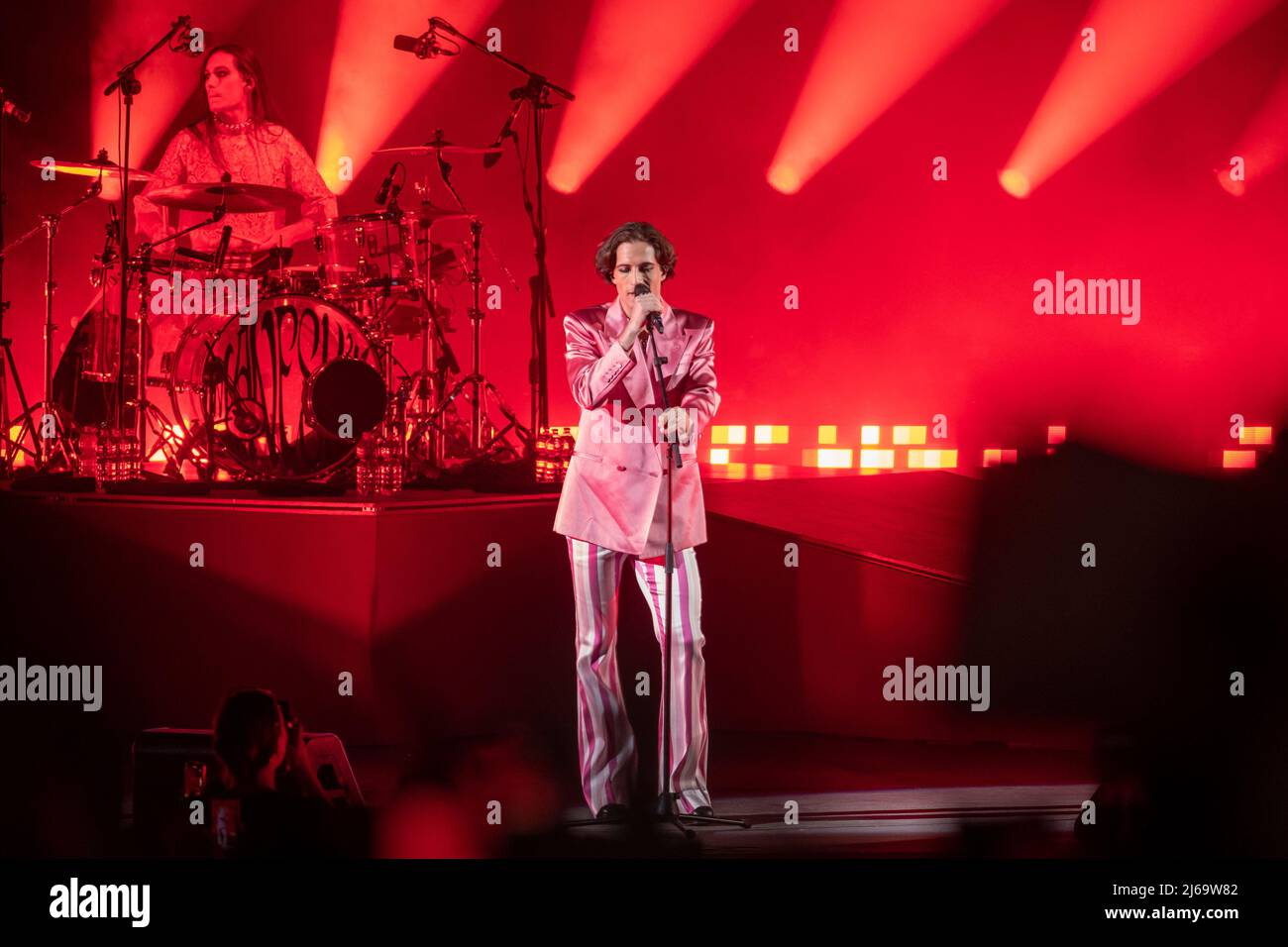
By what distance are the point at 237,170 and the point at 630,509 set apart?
8.55 feet

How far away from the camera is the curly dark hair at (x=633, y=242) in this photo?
3.49 metres

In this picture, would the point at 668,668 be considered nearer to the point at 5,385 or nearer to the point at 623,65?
the point at 623,65

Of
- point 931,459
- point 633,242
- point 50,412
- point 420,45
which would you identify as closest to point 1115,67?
point 931,459

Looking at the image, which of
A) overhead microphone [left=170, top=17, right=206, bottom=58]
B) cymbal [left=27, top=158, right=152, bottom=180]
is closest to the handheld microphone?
overhead microphone [left=170, top=17, right=206, bottom=58]

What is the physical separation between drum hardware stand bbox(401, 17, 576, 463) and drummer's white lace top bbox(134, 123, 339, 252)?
892 mm

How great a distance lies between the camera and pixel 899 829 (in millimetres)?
3762

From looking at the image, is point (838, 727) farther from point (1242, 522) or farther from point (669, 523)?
point (1242, 522)

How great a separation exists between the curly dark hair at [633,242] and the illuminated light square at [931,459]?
4.53 feet

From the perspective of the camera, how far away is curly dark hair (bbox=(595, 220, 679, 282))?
349cm

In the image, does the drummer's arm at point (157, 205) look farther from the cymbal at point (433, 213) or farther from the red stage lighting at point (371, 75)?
the cymbal at point (433, 213)

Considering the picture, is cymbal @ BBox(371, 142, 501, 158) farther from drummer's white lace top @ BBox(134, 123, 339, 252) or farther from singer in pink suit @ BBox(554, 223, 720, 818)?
singer in pink suit @ BBox(554, 223, 720, 818)

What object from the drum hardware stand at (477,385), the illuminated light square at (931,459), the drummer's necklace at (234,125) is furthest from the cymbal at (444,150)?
the illuminated light square at (931,459)
